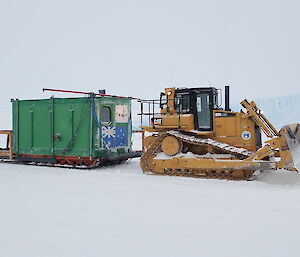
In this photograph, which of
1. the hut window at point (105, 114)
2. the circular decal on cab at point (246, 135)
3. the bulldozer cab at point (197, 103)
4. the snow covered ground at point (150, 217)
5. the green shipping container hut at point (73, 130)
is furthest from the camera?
the hut window at point (105, 114)

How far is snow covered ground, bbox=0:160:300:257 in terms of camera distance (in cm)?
429

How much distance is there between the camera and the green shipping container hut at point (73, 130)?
11375 mm

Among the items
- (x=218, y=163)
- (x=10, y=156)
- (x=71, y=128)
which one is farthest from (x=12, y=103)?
(x=218, y=163)

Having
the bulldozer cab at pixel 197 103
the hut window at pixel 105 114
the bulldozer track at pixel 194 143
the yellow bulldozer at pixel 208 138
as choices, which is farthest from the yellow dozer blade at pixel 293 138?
the hut window at pixel 105 114

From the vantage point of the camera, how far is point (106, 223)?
206 inches

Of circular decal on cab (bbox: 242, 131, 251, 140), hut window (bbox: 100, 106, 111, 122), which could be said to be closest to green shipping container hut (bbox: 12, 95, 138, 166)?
hut window (bbox: 100, 106, 111, 122)

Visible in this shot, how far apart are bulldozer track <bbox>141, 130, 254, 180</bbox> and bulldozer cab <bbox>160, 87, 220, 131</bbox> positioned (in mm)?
580

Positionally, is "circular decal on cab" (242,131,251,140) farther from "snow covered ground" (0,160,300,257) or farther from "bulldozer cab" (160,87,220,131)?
"snow covered ground" (0,160,300,257)

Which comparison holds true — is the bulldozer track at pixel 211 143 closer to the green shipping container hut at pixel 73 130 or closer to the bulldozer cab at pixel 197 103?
the bulldozer cab at pixel 197 103

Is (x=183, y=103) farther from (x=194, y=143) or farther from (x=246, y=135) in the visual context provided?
(x=246, y=135)

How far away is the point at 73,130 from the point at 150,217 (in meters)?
6.81

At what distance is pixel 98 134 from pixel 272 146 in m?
5.56

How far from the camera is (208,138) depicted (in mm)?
10164

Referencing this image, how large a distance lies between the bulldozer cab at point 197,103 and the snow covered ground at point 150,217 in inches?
77.4
